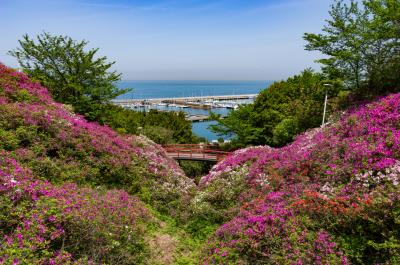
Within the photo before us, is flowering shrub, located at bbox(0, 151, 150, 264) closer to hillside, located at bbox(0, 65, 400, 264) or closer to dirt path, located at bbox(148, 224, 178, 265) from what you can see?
hillside, located at bbox(0, 65, 400, 264)

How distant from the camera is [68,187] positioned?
8.14 m

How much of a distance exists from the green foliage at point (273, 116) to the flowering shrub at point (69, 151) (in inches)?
503

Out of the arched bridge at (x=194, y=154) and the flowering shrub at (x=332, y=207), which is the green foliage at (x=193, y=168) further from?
the flowering shrub at (x=332, y=207)

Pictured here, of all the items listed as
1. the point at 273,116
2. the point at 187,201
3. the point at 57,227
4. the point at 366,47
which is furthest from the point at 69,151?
the point at 273,116

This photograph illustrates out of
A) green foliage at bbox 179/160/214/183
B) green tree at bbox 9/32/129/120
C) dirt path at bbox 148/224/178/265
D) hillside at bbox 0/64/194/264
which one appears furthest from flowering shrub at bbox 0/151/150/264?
green foliage at bbox 179/160/214/183

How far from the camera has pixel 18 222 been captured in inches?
222

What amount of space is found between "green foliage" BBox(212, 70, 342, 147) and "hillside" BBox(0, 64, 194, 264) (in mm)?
12532

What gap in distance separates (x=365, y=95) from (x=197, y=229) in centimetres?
1095

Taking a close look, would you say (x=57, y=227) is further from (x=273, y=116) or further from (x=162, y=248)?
(x=273, y=116)

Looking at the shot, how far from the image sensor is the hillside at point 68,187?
5.63m

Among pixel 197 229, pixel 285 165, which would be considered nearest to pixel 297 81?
pixel 285 165

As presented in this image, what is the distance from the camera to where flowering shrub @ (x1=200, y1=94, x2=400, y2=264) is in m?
6.09

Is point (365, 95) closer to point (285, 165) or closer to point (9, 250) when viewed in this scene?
point (285, 165)

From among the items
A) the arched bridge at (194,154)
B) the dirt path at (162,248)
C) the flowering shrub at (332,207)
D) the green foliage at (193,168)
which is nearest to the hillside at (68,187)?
the dirt path at (162,248)
